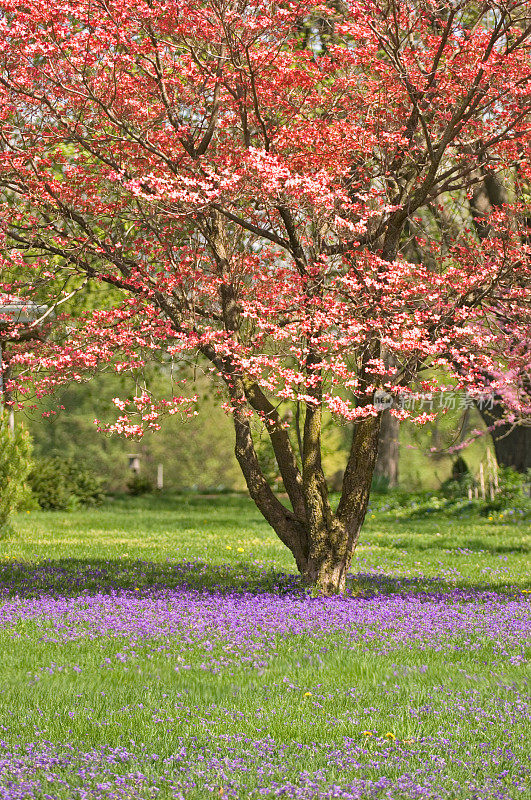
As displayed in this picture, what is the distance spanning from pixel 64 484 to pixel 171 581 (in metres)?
13.8

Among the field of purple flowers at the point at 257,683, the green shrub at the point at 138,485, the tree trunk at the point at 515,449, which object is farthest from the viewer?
the green shrub at the point at 138,485

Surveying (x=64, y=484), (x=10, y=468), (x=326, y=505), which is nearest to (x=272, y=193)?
(x=326, y=505)

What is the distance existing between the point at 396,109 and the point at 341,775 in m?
7.96

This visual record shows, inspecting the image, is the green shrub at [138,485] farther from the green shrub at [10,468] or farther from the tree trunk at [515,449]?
the tree trunk at [515,449]

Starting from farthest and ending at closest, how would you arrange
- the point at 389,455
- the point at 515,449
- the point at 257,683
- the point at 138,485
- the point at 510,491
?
the point at 138,485 → the point at 389,455 → the point at 515,449 → the point at 510,491 → the point at 257,683

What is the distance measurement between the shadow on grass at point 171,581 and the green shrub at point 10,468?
4.50m

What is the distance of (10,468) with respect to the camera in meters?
17.6

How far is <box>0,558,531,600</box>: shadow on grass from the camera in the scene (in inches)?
425

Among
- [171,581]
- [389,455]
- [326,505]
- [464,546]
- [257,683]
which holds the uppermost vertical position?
[389,455]

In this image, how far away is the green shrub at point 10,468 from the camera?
17.4 m

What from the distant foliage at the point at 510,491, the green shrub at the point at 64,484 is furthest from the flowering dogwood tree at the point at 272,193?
the green shrub at the point at 64,484

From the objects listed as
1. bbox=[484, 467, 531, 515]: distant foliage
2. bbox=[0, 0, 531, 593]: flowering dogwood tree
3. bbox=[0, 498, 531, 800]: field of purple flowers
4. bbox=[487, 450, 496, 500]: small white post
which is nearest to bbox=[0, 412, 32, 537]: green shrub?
bbox=[0, 498, 531, 800]: field of purple flowers

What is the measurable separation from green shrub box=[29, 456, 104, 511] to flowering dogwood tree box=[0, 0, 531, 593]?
1358 centimetres

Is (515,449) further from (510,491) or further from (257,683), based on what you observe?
(257,683)
